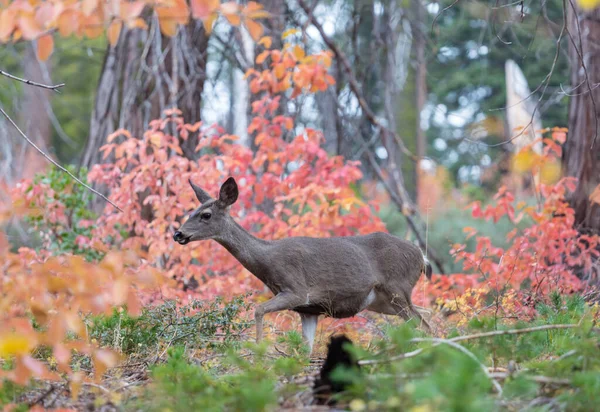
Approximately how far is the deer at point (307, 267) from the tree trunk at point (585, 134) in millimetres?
2890

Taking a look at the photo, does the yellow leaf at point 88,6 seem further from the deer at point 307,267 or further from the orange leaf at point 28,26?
the deer at point 307,267

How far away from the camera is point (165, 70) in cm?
1012

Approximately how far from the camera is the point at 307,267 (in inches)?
252

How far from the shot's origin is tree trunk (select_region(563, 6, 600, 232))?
28.5ft

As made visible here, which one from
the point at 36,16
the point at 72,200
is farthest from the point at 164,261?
the point at 36,16

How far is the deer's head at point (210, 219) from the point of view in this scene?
6270 millimetres

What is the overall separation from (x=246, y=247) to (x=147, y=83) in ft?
14.2

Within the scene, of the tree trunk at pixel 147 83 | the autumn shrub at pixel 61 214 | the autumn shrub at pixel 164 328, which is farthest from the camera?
the tree trunk at pixel 147 83

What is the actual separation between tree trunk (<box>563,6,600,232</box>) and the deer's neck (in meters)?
4.01

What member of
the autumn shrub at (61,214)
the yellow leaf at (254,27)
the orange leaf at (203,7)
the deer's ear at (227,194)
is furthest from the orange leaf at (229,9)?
the autumn shrub at (61,214)

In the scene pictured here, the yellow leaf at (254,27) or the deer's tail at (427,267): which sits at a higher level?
the yellow leaf at (254,27)

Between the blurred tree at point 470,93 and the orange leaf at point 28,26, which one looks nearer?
the orange leaf at point 28,26

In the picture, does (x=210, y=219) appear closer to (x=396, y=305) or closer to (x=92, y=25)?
(x=396, y=305)

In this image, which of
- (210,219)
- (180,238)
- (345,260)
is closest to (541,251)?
(345,260)
